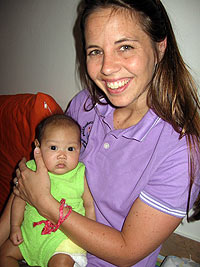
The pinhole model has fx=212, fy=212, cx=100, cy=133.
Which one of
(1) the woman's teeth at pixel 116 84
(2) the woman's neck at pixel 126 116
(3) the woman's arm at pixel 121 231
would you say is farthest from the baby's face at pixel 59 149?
(1) the woman's teeth at pixel 116 84

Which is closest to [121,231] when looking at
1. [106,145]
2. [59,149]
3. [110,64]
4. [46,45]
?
[106,145]

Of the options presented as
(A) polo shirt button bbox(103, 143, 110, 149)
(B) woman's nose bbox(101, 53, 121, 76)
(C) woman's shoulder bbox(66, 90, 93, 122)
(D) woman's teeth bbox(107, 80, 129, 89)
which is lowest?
(A) polo shirt button bbox(103, 143, 110, 149)

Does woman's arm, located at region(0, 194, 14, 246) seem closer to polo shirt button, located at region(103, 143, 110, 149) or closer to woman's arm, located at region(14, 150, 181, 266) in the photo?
woman's arm, located at region(14, 150, 181, 266)

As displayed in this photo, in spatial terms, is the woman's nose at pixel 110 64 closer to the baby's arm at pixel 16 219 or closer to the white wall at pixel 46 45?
the white wall at pixel 46 45

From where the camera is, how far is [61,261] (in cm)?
105

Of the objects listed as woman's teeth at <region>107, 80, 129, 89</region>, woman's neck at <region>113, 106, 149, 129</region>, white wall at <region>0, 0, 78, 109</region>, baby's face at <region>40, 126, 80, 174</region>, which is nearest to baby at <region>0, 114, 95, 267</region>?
baby's face at <region>40, 126, 80, 174</region>

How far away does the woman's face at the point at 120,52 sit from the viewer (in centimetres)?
92

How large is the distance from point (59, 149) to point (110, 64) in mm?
576

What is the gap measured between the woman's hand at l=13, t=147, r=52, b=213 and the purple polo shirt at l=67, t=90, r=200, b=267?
0.24m

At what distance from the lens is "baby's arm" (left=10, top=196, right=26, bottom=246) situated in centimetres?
119

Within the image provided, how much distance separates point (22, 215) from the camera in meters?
1.29

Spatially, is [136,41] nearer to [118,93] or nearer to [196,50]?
[118,93]

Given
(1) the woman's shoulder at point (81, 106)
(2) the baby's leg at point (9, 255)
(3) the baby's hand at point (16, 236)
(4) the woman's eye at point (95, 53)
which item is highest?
(4) the woman's eye at point (95, 53)

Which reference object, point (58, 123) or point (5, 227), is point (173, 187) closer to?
point (58, 123)
